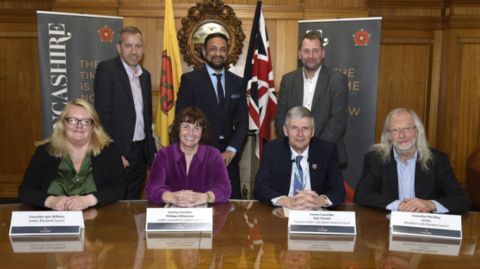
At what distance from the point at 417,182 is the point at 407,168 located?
10cm

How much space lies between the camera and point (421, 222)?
180 cm

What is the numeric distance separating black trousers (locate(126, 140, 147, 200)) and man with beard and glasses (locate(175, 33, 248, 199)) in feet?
1.44

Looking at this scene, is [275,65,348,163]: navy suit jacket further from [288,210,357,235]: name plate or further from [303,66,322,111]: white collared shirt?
[288,210,357,235]: name plate

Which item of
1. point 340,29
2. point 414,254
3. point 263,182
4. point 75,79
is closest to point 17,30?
point 75,79

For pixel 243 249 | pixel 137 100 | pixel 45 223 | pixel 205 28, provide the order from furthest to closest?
pixel 205 28 < pixel 137 100 < pixel 45 223 < pixel 243 249

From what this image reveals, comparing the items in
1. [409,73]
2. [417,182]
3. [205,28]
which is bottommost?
[417,182]

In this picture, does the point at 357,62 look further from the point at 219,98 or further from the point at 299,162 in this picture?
the point at 299,162

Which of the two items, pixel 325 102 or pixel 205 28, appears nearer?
pixel 325 102

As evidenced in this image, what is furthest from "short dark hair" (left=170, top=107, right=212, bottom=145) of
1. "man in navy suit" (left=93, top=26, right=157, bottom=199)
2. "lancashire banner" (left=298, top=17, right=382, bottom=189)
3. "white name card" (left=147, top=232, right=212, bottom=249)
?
"lancashire banner" (left=298, top=17, right=382, bottom=189)

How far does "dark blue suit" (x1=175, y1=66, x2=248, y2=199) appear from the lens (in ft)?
10.9

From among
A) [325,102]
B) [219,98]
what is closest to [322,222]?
[325,102]

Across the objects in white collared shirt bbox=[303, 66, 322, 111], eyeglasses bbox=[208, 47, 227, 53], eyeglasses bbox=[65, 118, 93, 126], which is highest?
eyeglasses bbox=[208, 47, 227, 53]

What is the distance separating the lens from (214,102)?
332 cm

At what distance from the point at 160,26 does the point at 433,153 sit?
3.20 m
